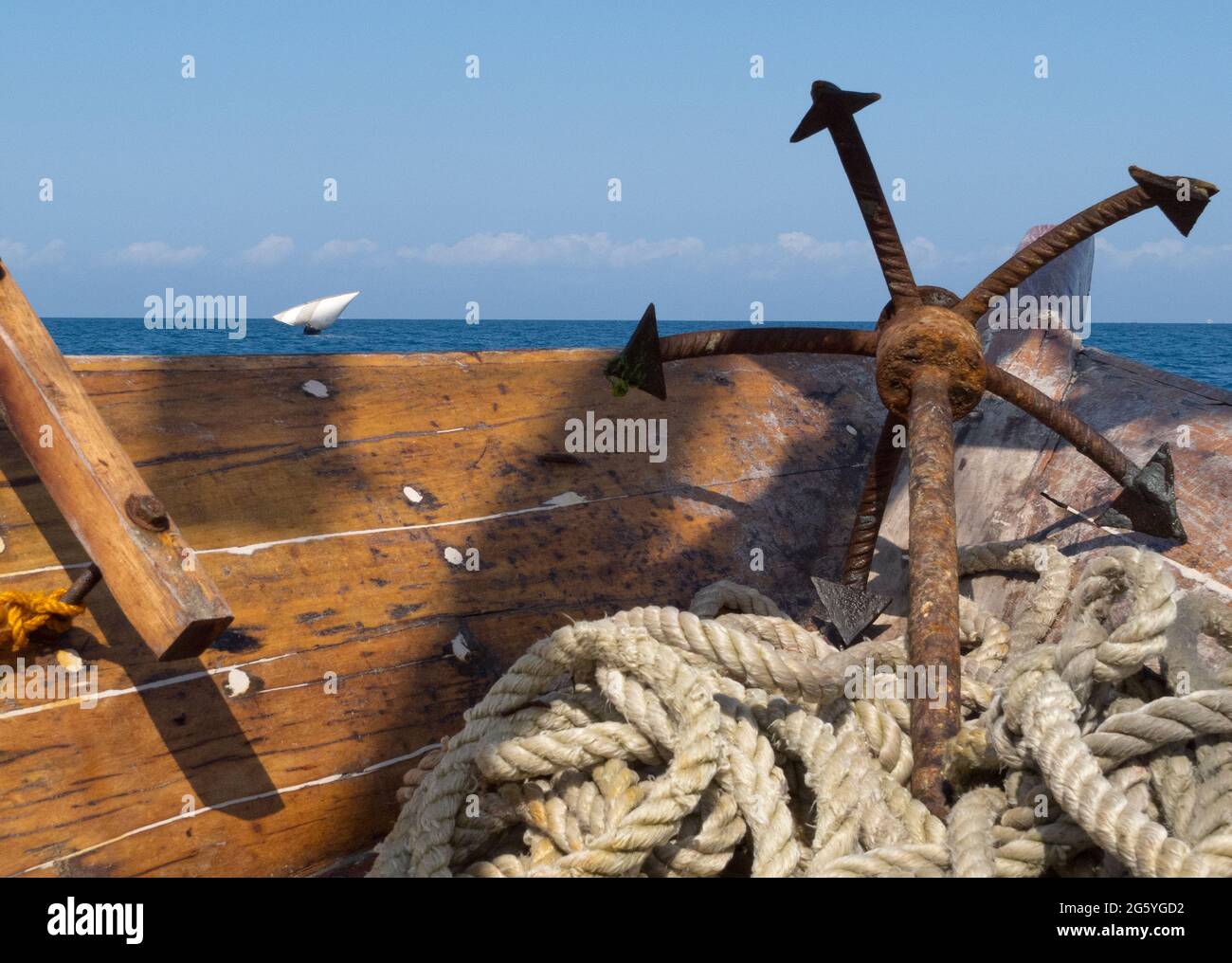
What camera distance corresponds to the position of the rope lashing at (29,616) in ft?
5.43

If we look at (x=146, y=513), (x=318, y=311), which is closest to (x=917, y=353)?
(x=146, y=513)

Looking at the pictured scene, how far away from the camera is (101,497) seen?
1.57 meters

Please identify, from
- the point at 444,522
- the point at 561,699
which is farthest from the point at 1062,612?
the point at 444,522

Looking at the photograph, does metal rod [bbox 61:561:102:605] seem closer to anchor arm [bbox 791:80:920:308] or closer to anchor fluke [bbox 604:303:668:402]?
anchor fluke [bbox 604:303:668:402]

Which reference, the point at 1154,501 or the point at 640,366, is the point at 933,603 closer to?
the point at 1154,501

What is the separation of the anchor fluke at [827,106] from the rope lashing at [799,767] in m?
1.25

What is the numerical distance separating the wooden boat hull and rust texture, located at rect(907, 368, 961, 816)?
0.71 m

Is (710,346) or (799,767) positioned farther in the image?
(710,346)

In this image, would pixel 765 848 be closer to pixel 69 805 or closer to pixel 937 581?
pixel 937 581

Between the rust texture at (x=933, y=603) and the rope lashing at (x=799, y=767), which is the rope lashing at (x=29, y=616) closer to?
the rope lashing at (x=799, y=767)

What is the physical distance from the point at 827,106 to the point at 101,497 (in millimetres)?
1759

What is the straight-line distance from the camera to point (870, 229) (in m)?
2.47

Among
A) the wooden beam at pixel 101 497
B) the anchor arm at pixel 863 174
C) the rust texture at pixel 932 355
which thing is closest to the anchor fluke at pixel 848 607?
the rust texture at pixel 932 355
